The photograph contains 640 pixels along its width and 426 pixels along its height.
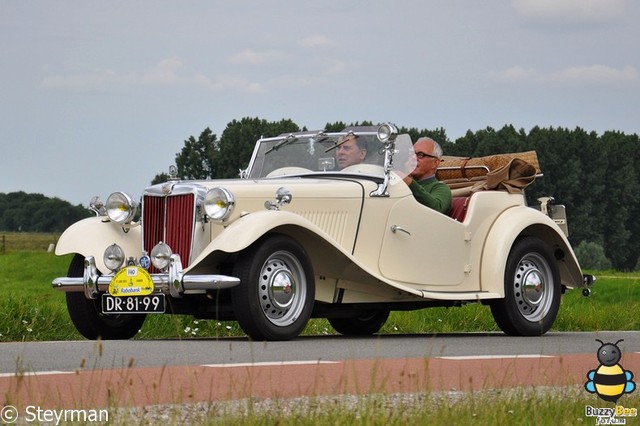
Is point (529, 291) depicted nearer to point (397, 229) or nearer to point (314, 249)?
point (397, 229)

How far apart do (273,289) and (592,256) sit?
225 feet

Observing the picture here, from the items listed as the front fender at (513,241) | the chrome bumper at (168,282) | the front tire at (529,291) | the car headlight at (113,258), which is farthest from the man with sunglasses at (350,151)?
the chrome bumper at (168,282)

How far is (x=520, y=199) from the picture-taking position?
13.1 metres

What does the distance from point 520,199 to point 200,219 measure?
4.19 meters

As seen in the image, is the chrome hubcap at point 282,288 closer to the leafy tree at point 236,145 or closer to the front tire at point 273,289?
the front tire at point 273,289

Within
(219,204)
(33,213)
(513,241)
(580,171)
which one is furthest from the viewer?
(33,213)

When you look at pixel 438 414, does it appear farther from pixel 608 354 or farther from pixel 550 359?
pixel 550 359

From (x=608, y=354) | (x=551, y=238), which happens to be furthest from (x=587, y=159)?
(x=608, y=354)

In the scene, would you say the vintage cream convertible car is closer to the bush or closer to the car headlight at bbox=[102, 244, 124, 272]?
the car headlight at bbox=[102, 244, 124, 272]

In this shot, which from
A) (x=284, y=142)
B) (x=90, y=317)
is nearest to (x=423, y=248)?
(x=284, y=142)

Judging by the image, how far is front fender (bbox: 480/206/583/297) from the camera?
39.7 ft

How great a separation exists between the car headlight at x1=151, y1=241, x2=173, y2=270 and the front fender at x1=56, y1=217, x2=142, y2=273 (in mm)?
807

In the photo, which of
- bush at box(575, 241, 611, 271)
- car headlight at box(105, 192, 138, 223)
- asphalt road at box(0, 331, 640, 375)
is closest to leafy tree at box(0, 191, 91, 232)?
bush at box(575, 241, 611, 271)

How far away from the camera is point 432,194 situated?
12055 millimetres
